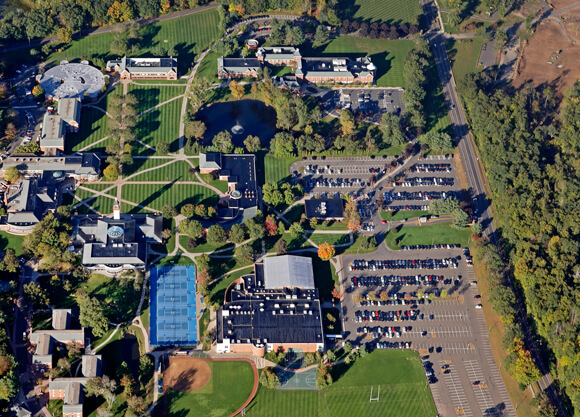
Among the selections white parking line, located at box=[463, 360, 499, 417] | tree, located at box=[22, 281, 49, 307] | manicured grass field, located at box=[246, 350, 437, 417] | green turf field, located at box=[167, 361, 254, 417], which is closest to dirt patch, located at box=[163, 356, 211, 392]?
green turf field, located at box=[167, 361, 254, 417]

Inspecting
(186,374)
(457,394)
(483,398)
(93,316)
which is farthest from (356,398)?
(93,316)

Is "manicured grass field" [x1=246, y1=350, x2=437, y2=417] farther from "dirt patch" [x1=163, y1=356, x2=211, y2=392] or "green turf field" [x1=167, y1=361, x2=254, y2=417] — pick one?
"dirt patch" [x1=163, y1=356, x2=211, y2=392]

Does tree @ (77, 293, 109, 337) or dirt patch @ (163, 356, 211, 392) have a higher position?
tree @ (77, 293, 109, 337)

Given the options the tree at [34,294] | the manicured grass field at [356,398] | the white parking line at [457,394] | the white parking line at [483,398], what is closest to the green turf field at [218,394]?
the manicured grass field at [356,398]

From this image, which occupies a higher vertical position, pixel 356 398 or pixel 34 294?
pixel 34 294

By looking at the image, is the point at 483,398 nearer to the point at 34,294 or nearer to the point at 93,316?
the point at 93,316

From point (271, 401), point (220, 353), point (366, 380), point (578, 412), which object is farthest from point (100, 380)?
point (578, 412)
